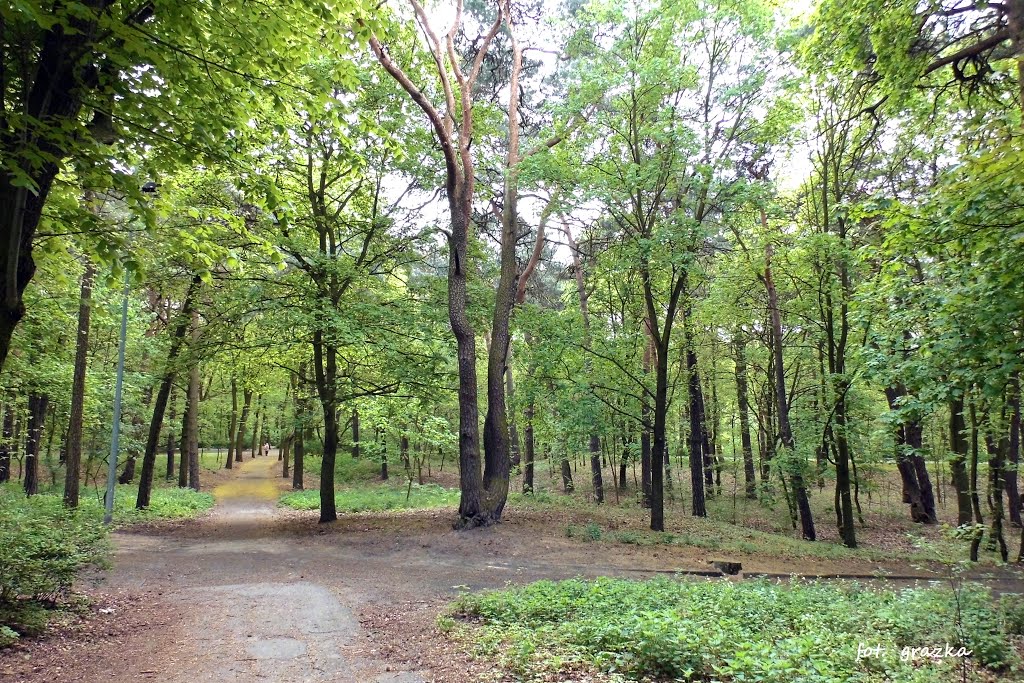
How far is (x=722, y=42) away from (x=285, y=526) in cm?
1669

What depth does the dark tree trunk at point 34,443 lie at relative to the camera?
17.8 metres

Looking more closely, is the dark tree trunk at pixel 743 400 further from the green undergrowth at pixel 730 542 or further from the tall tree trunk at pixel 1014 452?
the tall tree trunk at pixel 1014 452

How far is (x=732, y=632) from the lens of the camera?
4.89 meters

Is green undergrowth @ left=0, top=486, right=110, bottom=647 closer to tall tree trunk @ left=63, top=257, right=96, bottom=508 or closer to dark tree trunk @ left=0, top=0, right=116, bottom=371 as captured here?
dark tree trunk @ left=0, top=0, right=116, bottom=371

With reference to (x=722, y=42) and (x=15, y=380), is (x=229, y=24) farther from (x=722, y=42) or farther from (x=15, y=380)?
(x=15, y=380)

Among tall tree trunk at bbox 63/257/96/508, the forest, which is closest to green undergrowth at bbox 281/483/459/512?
the forest

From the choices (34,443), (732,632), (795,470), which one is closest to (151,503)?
(34,443)

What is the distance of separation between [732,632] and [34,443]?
2247 centimetres

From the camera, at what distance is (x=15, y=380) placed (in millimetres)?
13820

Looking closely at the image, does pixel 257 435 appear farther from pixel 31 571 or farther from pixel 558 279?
pixel 31 571

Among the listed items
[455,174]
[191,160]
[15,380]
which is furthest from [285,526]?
[191,160]

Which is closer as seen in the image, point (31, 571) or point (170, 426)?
point (31, 571)

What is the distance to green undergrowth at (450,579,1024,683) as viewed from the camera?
418cm

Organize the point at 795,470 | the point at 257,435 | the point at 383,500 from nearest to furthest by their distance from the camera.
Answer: the point at 795,470 → the point at 383,500 → the point at 257,435
